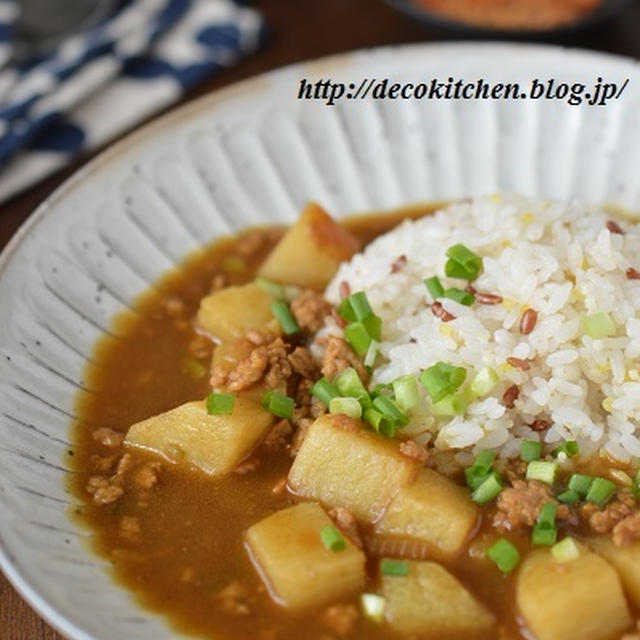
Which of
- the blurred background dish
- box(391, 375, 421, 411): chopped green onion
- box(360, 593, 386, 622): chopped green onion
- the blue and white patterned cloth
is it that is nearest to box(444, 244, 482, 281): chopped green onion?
box(391, 375, 421, 411): chopped green onion

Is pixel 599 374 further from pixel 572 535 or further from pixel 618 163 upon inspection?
pixel 618 163

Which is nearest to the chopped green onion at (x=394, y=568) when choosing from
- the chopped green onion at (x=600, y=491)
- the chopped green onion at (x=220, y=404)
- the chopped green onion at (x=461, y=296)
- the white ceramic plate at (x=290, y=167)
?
the chopped green onion at (x=600, y=491)

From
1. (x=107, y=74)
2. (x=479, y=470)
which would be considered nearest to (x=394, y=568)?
(x=479, y=470)

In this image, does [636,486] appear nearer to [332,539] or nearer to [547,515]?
[547,515]

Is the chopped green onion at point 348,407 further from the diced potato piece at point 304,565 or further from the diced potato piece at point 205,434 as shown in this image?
the diced potato piece at point 304,565

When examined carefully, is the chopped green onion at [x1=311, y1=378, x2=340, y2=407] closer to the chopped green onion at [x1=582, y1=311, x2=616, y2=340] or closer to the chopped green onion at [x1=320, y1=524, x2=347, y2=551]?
the chopped green onion at [x1=320, y1=524, x2=347, y2=551]
